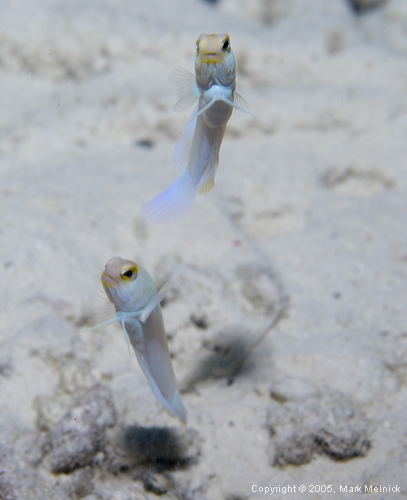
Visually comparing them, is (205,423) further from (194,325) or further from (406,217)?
(406,217)

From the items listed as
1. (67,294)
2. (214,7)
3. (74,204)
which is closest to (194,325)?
(67,294)

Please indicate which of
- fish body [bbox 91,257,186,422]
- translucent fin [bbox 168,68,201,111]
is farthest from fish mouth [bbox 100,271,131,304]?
translucent fin [bbox 168,68,201,111]

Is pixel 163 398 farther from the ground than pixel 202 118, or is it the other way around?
pixel 202 118

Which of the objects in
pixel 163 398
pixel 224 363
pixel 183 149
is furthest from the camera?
pixel 224 363

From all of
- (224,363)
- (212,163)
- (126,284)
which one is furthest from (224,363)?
(212,163)

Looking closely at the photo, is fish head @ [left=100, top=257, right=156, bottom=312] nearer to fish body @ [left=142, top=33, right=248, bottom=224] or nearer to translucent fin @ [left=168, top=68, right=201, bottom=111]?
fish body @ [left=142, top=33, right=248, bottom=224]

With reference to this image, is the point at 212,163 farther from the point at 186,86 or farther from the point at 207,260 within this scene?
the point at 207,260

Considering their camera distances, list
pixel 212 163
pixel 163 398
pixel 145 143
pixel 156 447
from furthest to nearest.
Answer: pixel 145 143 → pixel 156 447 → pixel 163 398 → pixel 212 163
